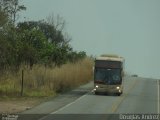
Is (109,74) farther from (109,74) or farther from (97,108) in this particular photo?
(97,108)

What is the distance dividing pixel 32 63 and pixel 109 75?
1283 cm

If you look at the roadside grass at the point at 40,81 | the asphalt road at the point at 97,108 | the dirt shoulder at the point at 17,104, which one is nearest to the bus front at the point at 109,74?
the asphalt road at the point at 97,108

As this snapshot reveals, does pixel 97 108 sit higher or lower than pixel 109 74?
lower

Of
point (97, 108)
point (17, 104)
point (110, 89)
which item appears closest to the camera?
point (97, 108)

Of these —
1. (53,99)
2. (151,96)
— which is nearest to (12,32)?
(53,99)

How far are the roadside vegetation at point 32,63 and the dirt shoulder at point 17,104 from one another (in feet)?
10.8

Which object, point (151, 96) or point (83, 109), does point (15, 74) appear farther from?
point (83, 109)

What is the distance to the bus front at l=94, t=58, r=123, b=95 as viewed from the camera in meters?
50.1

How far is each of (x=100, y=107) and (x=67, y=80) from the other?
20.5 metres

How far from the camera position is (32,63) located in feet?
200

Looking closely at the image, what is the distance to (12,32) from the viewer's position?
143 feet

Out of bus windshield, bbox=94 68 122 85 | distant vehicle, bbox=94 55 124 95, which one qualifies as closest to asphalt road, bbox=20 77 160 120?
distant vehicle, bbox=94 55 124 95

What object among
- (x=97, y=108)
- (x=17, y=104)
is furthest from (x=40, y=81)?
(x=97, y=108)

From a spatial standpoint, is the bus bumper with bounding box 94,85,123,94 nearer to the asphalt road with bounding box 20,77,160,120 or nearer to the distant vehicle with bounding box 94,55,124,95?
the distant vehicle with bounding box 94,55,124,95
